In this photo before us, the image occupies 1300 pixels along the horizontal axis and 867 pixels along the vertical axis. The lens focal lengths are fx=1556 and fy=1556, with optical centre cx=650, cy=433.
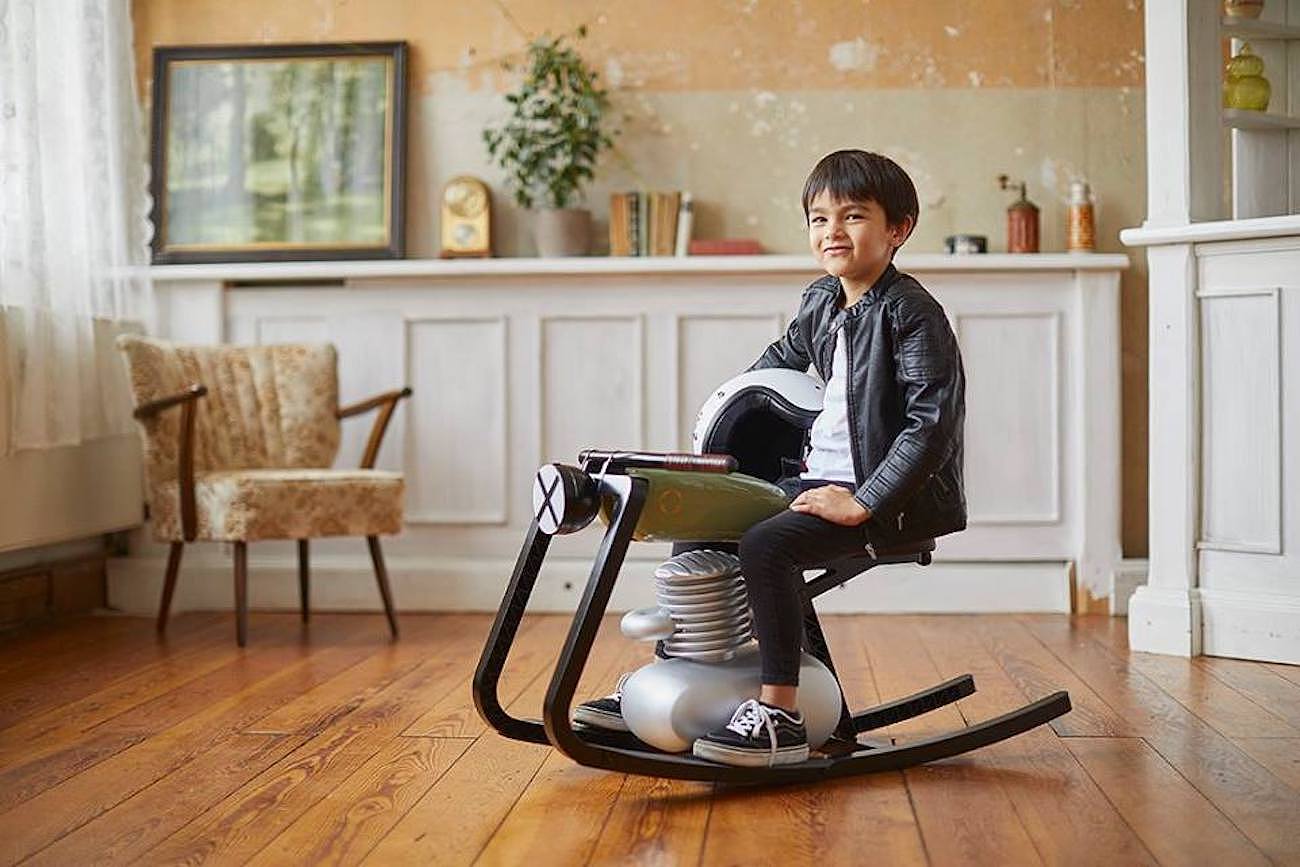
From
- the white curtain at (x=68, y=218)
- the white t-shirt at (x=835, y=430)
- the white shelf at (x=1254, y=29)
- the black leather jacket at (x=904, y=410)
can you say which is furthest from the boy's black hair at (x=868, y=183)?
the white curtain at (x=68, y=218)

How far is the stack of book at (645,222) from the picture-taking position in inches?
182

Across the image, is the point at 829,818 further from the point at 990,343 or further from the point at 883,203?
the point at 990,343

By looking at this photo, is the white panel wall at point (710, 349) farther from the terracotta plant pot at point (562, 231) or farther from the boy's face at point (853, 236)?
the boy's face at point (853, 236)

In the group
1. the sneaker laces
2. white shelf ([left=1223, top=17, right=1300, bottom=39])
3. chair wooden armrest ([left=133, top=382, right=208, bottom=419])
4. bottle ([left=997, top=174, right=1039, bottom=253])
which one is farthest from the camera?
bottle ([left=997, top=174, right=1039, bottom=253])

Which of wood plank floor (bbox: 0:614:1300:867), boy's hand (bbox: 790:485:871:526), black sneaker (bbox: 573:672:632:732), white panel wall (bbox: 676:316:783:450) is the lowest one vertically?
wood plank floor (bbox: 0:614:1300:867)

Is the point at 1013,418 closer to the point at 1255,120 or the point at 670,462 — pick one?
the point at 1255,120

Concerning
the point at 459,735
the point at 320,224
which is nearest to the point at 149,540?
the point at 320,224

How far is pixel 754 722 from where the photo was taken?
7.66ft

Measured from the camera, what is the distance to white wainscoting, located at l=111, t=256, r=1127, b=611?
449cm

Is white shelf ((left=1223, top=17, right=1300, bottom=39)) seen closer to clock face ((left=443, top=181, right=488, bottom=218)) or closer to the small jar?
the small jar

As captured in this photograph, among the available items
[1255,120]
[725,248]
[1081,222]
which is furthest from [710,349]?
[1255,120]

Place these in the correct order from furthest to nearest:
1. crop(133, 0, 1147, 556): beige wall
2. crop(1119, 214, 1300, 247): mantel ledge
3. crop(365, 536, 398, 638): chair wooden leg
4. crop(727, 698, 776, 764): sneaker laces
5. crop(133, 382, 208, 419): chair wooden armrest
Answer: crop(133, 0, 1147, 556): beige wall → crop(365, 536, 398, 638): chair wooden leg → crop(133, 382, 208, 419): chair wooden armrest → crop(1119, 214, 1300, 247): mantel ledge → crop(727, 698, 776, 764): sneaker laces

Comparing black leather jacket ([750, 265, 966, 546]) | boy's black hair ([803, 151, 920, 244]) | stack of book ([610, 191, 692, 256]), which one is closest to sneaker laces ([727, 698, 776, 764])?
black leather jacket ([750, 265, 966, 546])

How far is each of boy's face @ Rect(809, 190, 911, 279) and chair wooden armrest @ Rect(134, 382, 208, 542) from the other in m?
2.02
